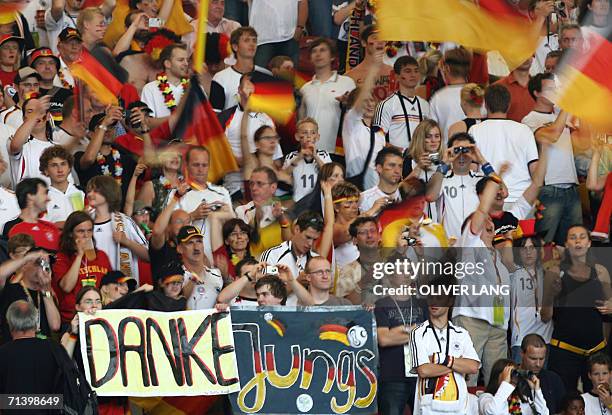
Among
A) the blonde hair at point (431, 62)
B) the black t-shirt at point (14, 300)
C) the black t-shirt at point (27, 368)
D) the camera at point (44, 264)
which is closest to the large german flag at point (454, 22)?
the blonde hair at point (431, 62)

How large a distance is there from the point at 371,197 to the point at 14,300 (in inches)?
136

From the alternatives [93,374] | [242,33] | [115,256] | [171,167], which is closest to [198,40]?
[242,33]

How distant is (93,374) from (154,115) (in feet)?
10.7

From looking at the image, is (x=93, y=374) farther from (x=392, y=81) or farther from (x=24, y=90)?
(x=392, y=81)

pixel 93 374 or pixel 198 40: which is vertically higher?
pixel 198 40

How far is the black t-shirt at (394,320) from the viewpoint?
1642cm

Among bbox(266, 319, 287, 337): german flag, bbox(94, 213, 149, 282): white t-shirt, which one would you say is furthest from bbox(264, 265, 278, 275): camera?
bbox(94, 213, 149, 282): white t-shirt

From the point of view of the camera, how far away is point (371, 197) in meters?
17.7

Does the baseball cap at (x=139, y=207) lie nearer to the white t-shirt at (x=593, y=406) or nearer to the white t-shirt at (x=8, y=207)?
the white t-shirt at (x=8, y=207)

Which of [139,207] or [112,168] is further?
[112,168]

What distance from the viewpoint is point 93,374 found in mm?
16125

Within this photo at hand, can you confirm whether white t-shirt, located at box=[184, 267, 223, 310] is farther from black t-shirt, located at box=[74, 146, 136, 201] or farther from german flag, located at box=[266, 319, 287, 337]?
black t-shirt, located at box=[74, 146, 136, 201]

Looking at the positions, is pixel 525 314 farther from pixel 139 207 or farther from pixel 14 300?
pixel 14 300

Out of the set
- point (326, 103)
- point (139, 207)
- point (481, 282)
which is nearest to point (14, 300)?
point (139, 207)
